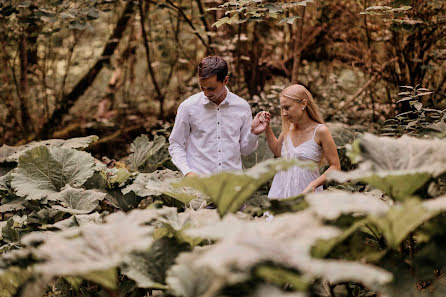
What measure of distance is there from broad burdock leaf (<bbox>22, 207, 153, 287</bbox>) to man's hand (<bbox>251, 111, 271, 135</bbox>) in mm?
1538

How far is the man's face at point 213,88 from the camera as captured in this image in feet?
9.11

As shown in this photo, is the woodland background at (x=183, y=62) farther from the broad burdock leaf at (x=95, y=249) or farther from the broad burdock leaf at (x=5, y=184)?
the broad burdock leaf at (x=95, y=249)

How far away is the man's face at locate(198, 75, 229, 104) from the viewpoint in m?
2.78

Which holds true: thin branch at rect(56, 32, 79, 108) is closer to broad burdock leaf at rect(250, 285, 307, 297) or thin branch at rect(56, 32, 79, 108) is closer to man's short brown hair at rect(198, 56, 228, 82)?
man's short brown hair at rect(198, 56, 228, 82)

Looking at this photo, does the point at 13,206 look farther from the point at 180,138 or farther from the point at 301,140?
the point at 301,140

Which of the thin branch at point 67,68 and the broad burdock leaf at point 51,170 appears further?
the thin branch at point 67,68

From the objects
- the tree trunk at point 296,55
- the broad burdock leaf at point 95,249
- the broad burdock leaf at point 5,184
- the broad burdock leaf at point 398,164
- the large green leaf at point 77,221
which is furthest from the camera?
the tree trunk at point 296,55

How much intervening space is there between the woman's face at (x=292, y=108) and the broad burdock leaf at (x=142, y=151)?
1.56 metres

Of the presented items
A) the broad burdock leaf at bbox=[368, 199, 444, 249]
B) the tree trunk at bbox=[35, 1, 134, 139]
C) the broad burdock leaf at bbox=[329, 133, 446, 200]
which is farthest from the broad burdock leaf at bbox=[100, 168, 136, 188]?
the tree trunk at bbox=[35, 1, 134, 139]

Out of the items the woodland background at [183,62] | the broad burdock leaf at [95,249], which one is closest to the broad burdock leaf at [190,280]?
the broad burdock leaf at [95,249]

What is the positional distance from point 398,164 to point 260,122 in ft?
4.40

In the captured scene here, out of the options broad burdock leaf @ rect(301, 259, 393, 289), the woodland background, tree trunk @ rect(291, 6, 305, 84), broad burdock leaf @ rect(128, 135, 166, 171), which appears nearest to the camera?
broad burdock leaf @ rect(301, 259, 393, 289)

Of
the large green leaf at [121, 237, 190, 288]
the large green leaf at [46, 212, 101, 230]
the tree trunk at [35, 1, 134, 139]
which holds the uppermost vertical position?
the large green leaf at [121, 237, 190, 288]

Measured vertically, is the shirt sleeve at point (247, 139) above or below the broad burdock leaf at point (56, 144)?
above
